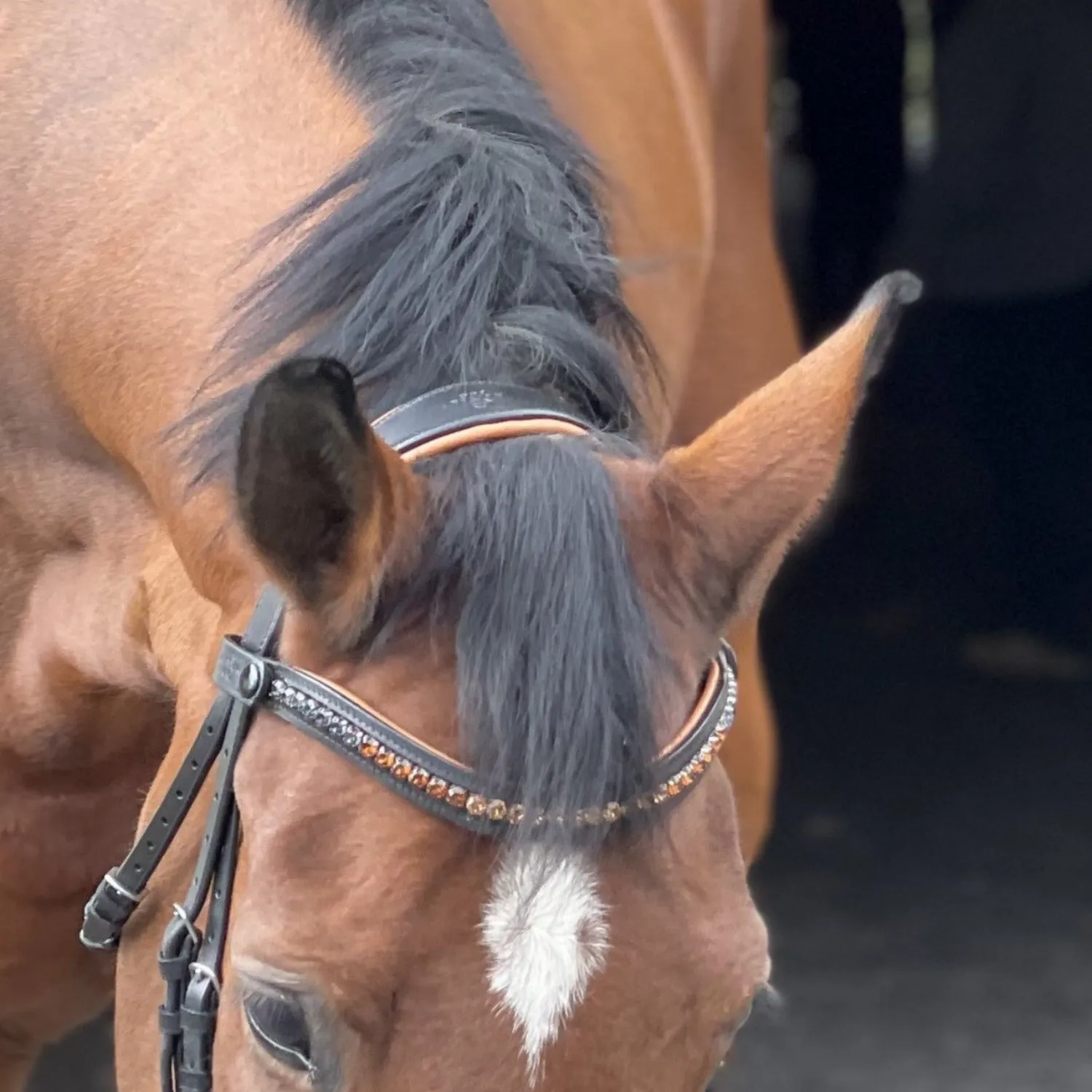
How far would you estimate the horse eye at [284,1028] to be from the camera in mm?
724

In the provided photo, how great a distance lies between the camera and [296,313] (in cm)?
86

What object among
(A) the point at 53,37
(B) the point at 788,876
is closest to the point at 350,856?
(A) the point at 53,37

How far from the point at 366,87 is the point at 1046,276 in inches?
82.0

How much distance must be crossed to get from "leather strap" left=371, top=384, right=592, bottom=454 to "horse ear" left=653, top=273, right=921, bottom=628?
2.5 inches

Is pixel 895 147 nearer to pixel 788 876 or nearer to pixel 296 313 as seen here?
pixel 788 876

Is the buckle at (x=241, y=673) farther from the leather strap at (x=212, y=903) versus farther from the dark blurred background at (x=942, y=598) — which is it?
the dark blurred background at (x=942, y=598)

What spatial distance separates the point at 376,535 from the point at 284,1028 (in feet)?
0.71

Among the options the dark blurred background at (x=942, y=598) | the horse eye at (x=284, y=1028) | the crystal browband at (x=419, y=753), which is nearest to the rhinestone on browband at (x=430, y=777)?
the crystal browband at (x=419, y=753)

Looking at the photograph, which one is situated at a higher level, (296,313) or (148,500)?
(296,313)

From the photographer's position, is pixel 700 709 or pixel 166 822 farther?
pixel 166 822

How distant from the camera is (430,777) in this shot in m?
0.71

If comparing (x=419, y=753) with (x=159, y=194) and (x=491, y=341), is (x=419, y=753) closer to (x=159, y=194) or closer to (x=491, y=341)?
(x=491, y=341)

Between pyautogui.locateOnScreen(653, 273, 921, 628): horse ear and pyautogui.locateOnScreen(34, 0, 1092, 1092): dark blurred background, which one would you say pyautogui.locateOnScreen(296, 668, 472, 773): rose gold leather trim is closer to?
pyautogui.locateOnScreen(653, 273, 921, 628): horse ear

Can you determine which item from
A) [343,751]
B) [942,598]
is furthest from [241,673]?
[942,598]
